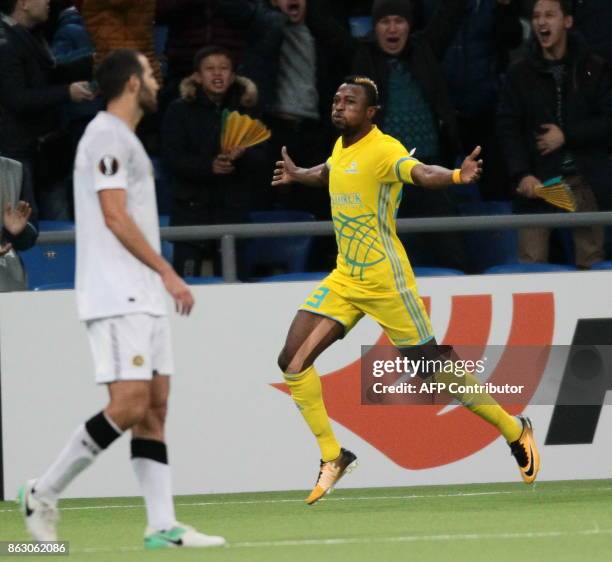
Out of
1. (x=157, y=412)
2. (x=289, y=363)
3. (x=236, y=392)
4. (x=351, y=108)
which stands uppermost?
(x=351, y=108)

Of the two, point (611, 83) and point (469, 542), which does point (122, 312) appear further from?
point (611, 83)

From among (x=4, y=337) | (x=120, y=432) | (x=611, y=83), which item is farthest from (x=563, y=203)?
(x=120, y=432)

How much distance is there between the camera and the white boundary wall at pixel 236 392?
403 inches

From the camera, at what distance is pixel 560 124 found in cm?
1095

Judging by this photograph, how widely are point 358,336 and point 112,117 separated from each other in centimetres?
410

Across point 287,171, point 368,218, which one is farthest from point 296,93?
point 368,218

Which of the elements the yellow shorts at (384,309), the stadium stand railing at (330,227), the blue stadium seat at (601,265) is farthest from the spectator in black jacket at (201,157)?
the blue stadium seat at (601,265)

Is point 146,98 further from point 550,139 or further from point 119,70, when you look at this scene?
point 550,139

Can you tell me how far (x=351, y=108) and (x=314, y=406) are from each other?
5.46 ft

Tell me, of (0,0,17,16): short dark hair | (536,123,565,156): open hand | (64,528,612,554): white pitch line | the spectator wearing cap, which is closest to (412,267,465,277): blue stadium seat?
(536,123,565,156): open hand

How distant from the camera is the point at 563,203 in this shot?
35.3 ft

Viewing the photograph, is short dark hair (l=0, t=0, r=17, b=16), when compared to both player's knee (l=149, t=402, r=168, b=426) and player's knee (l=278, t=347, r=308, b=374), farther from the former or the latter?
player's knee (l=149, t=402, r=168, b=426)

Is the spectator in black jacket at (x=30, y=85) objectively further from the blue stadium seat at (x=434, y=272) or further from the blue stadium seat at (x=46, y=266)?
the blue stadium seat at (x=434, y=272)

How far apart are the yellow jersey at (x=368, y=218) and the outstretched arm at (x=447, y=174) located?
1.34 ft
